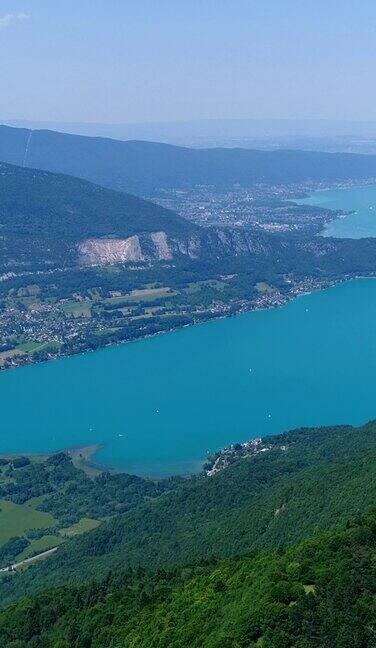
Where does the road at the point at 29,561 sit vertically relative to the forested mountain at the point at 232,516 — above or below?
below

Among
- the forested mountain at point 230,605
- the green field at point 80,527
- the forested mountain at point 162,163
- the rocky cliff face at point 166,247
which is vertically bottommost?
the green field at point 80,527

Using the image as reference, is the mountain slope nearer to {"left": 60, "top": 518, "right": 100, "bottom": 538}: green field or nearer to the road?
{"left": 60, "top": 518, "right": 100, "bottom": 538}: green field

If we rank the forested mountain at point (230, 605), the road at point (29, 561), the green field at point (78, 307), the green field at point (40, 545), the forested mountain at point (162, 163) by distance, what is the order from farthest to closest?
the forested mountain at point (162, 163)
the green field at point (78, 307)
the green field at point (40, 545)
the road at point (29, 561)
the forested mountain at point (230, 605)

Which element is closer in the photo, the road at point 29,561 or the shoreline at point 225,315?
the road at point 29,561

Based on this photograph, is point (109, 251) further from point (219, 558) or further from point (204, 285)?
point (219, 558)

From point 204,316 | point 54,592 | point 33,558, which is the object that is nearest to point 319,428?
point 33,558

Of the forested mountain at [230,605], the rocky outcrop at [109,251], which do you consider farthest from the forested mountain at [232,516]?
the rocky outcrop at [109,251]

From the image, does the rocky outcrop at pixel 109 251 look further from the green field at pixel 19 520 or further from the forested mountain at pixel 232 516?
the forested mountain at pixel 232 516
